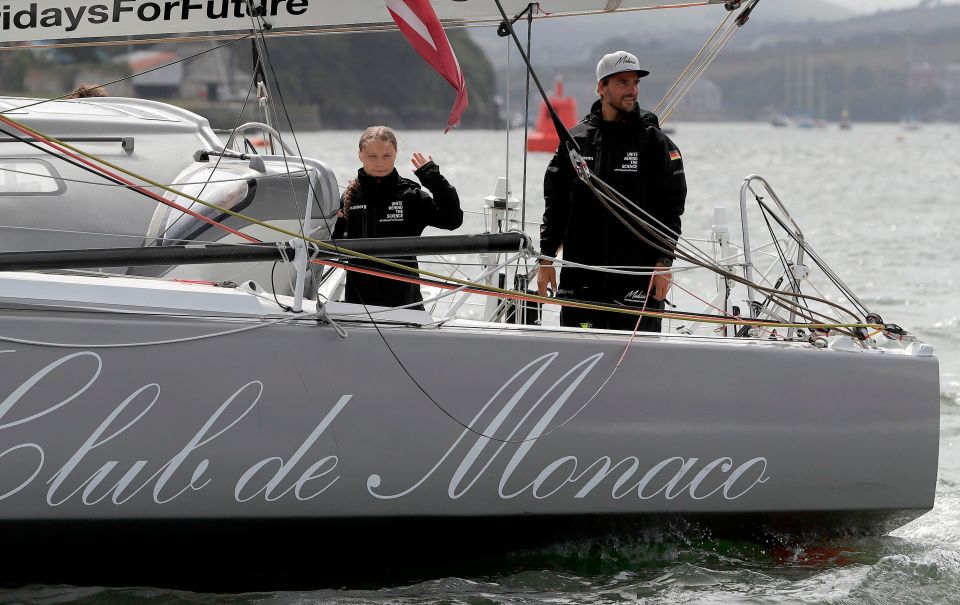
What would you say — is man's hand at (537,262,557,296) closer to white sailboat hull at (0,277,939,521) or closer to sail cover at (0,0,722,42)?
white sailboat hull at (0,277,939,521)

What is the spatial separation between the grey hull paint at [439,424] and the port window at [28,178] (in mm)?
952

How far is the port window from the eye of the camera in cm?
409

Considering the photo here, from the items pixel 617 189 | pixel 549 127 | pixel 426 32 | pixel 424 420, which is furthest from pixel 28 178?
pixel 549 127

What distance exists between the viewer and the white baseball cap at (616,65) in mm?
4094

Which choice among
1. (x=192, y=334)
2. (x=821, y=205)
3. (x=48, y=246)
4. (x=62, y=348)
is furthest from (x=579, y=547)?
(x=821, y=205)

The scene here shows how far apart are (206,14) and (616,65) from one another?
1.35 metres

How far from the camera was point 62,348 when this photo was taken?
3.26 metres

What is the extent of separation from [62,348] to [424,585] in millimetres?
1189

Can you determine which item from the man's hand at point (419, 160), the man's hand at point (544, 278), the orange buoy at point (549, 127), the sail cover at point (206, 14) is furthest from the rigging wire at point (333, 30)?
the orange buoy at point (549, 127)

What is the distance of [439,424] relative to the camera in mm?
3484

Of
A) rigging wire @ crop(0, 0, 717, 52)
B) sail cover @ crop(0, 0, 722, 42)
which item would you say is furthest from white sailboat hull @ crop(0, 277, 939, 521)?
rigging wire @ crop(0, 0, 717, 52)

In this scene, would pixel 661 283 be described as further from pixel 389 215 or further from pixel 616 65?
A: pixel 389 215

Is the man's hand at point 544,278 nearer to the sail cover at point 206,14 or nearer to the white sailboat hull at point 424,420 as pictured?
the white sailboat hull at point 424,420

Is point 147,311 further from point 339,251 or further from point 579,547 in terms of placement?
point 579,547
